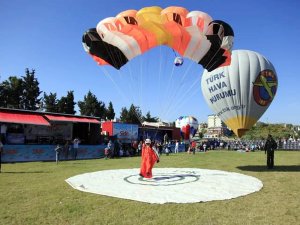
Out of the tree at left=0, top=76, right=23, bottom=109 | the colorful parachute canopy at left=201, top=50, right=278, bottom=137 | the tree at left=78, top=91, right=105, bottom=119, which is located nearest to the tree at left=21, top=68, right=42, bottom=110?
the tree at left=0, top=76, right=23, bottom=109

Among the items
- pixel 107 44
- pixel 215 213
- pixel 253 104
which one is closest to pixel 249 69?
pixel 253 104

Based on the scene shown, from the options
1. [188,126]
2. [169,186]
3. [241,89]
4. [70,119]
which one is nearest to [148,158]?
[169,186]

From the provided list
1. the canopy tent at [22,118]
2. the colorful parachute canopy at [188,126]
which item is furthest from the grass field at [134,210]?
the colorful parachute canopy at [188,126]

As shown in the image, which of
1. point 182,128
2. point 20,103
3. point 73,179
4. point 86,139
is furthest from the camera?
point 20,103

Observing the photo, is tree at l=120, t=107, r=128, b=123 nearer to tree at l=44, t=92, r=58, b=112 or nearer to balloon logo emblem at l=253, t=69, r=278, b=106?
tree at l=44, t=92, r=58, b=112

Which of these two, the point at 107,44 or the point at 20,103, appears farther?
the point at 20,103

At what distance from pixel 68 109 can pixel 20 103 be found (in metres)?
8.23

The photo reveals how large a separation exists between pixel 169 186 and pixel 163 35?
18.8 ft

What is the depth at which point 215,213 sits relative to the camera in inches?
279

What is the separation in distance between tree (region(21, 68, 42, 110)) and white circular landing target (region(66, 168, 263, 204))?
41483mm

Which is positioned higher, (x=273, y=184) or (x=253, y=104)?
(x=253, y=104)

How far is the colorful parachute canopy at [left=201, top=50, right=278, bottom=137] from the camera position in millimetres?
21984

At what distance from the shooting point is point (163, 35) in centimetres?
1227

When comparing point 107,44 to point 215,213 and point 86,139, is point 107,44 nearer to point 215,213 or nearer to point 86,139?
point 215,213
